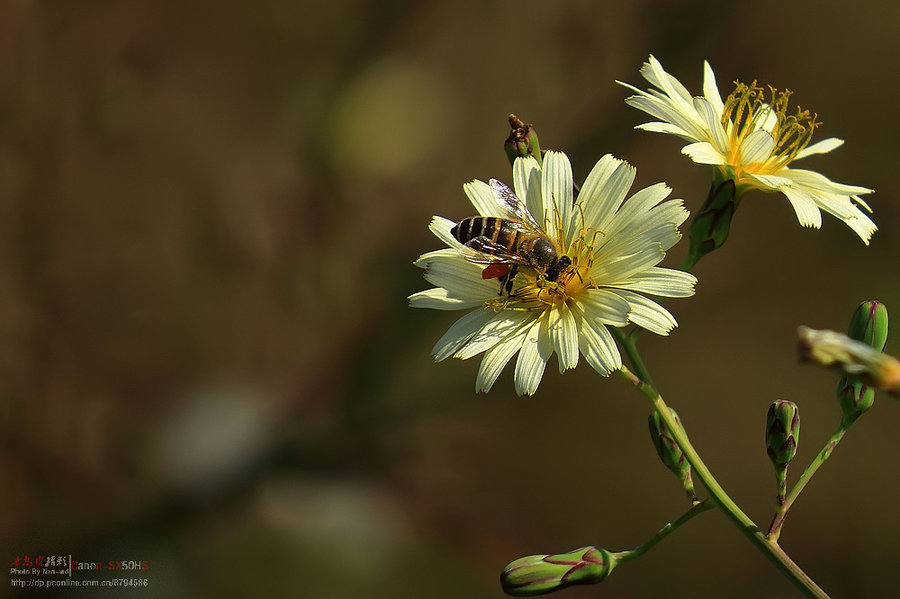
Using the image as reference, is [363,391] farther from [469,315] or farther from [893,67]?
[893,67]

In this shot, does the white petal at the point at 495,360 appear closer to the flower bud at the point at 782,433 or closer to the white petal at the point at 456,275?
the white petal at the point at 456,275

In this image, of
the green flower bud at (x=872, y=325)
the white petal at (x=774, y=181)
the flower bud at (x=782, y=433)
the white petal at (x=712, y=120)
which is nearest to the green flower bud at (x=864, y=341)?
the green flower bud at (x=872, y=325)

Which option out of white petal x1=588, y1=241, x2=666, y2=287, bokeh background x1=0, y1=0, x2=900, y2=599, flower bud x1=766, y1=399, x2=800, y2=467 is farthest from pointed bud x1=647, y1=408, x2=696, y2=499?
bokeh background x1=0, y1=0, x2=900, y2=599

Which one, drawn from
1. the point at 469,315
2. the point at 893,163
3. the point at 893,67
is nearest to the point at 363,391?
the point at 469,315

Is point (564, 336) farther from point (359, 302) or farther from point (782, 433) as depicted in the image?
point (359, 302)

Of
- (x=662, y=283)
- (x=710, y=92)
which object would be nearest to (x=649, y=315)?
(x=662, y=283)

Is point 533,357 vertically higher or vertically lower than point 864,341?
higher
